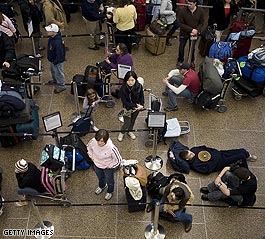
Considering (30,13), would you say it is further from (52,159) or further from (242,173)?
(242,173)

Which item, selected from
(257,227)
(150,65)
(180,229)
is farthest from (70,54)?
(257,227)

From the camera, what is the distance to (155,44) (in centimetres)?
949

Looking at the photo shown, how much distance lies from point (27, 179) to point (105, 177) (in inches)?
48.3

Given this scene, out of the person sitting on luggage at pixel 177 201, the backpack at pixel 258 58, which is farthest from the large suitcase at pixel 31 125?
the backpack at pixel 258 58

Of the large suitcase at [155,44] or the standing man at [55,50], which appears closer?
the standing man at [55,50]

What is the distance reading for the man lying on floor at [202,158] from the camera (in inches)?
279

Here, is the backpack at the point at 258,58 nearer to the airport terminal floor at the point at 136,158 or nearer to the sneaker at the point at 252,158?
the airport terminal floor at the point at 136,158

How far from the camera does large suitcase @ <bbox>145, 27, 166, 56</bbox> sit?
9.41 m

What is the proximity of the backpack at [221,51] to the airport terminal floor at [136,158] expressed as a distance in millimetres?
842

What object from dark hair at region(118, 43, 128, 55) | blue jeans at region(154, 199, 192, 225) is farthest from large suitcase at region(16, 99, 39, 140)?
blue jeans at region(154, 199, 192, 225)

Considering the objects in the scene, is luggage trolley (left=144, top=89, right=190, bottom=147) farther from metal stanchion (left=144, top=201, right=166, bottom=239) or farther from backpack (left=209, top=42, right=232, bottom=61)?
metal stanchion (left=144, top=201, right=166, bottom=239)

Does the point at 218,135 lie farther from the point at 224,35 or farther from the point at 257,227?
→ the point at 224,35

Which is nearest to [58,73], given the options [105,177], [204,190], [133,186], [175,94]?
[175,94]

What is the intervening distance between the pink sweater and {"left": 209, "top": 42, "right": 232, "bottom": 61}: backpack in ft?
11.7
